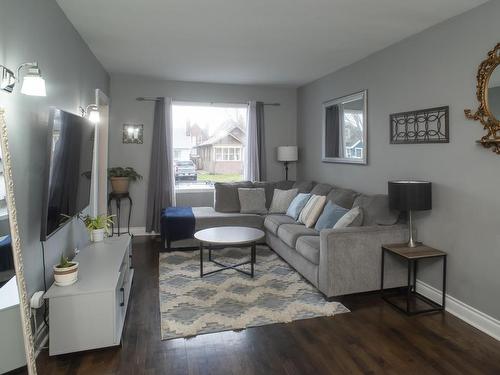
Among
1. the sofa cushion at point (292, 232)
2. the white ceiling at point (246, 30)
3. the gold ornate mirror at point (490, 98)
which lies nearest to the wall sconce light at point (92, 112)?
the white ceiling at point (246, 30)

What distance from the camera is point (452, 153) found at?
2.94m

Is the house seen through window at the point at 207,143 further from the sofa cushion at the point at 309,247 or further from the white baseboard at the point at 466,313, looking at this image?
the white baseboard at the point at 466,313

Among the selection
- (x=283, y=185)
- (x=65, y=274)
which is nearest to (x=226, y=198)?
(x=283, y=185)

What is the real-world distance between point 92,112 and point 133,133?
2.00 meters

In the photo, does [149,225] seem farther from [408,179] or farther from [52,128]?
[408,179]

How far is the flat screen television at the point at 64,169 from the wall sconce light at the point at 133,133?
91.0 inches

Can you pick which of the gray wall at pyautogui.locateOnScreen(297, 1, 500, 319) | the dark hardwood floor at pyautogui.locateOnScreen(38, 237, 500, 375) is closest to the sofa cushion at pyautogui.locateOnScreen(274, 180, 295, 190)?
the gray wall at pyautogui.locateOnScreen(297, 1, 500, 319)

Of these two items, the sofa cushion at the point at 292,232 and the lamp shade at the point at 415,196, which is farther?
the sofa cushion at the point at 292,232

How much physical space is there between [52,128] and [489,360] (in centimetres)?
326

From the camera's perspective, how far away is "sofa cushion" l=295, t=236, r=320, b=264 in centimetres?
329

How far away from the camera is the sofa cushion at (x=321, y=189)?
4.62 meters

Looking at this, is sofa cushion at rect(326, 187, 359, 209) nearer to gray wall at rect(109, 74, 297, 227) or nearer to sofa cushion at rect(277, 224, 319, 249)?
sofa cushion at rect(277, 224, 319, 249)

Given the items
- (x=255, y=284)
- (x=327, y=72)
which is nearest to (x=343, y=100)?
(x=327, y=72)

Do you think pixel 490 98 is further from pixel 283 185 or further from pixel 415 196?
pixel 283 185
